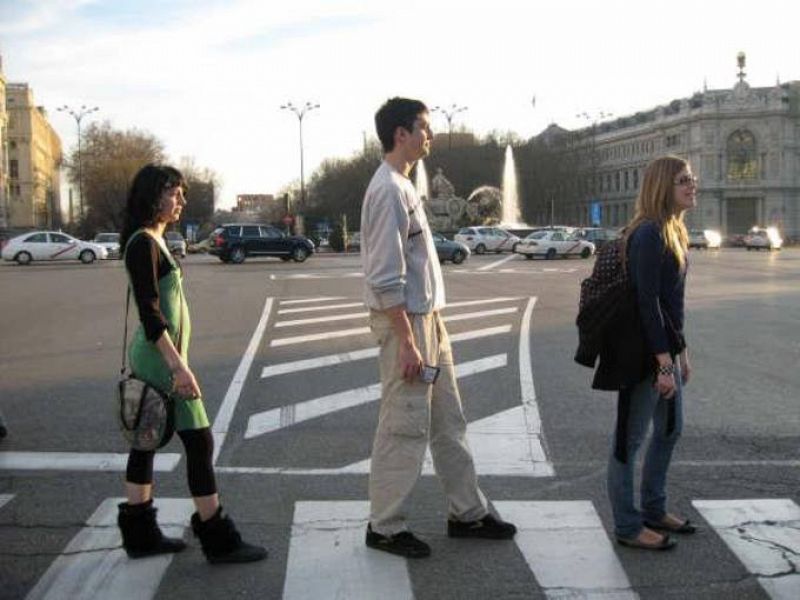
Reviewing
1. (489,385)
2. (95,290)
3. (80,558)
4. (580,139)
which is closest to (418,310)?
(80,558)

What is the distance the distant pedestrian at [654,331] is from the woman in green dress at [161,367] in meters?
1.78

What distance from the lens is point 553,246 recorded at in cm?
4509

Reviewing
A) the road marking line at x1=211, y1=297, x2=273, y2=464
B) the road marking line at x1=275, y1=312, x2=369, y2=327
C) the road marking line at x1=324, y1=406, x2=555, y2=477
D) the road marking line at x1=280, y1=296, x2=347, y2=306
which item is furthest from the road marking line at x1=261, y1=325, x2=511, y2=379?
the road marking line at x1=280, y1=296, x2=347, y2=306

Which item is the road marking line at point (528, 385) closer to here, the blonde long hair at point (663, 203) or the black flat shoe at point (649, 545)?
the black flat shoe at point (649, 545)

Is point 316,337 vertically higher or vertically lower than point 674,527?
higher

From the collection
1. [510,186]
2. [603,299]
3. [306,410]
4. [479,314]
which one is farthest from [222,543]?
[510,186]

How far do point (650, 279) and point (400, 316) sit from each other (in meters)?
1.16

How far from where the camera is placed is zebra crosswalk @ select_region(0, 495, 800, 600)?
13.5ft

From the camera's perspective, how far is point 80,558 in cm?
450

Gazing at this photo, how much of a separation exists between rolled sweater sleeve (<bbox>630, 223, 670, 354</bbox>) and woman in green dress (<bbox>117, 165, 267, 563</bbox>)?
2.08 meters

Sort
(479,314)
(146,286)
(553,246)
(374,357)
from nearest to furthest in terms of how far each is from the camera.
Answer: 1. (146,286)
2. (374,357)
3. (479,314)
4. (553,246)

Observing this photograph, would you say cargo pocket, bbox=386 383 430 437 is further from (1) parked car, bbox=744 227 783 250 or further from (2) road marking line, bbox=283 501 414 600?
(1) parked car, bbox=744 227 783 250

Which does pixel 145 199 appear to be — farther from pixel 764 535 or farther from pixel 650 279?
pixel 764 535

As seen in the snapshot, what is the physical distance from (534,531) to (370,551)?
0.89m
